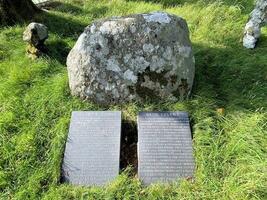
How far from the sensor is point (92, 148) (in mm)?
4957

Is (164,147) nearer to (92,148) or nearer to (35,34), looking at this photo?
(92,148)

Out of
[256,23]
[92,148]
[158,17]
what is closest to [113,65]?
[158,17]

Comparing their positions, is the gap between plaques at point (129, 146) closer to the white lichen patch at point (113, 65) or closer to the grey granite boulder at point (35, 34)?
the white lichen patch at point (113, 65)

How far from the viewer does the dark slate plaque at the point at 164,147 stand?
4676 mm

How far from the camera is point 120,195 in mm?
4473

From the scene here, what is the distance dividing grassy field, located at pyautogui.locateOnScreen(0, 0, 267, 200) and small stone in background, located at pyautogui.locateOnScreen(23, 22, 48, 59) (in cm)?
14

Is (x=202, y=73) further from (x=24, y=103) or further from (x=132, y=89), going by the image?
(x=24, y=103)

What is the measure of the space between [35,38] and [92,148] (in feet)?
7.88

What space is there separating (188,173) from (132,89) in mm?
1464

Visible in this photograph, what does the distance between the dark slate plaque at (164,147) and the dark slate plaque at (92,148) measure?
1.00 feet

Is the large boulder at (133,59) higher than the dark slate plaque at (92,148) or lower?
higher

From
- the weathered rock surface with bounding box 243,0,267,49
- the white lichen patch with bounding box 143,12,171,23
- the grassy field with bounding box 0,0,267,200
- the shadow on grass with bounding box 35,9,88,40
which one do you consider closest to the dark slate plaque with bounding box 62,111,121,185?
the grassy field with bounding box 0,0,267,200

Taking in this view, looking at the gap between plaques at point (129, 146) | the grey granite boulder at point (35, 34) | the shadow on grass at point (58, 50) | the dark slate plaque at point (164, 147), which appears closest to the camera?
the dark slate plaque at point (164, 147)

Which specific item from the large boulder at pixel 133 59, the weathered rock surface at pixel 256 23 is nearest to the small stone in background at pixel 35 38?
the large boulder at pixel 133 59
